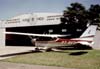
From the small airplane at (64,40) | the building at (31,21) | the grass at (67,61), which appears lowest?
the grass at (67,61)

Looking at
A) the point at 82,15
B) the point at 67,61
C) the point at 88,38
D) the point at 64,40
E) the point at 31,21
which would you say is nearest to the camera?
the point at 67,61

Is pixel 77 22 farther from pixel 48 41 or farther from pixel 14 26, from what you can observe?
pixel 14 26

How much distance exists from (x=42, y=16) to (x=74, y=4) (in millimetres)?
6021

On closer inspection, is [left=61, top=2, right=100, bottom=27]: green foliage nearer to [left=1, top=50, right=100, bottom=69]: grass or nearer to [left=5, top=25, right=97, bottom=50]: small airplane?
[left=5, top=25, right=97, bottom=50]: small airplane

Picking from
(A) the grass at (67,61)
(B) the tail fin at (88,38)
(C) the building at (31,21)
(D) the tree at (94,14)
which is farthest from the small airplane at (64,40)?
(D) the tree at (94,14)

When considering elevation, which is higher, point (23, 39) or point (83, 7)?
point (83, 7)

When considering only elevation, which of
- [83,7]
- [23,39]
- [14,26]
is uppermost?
[83,7]

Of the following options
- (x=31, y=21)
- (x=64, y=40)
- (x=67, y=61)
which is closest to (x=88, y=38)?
(x=64, y=40)

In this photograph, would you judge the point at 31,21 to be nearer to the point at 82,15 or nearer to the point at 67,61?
the point at 82,15

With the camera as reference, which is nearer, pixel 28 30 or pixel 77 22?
pixel 77 22

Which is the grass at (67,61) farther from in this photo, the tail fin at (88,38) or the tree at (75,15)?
the tree at (75,15)

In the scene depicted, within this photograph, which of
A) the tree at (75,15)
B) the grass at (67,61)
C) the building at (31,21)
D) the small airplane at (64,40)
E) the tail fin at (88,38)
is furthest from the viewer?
the building at (31,21)

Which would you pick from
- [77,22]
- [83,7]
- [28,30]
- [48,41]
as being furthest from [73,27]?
[28,30]

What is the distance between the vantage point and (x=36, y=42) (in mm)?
30000
